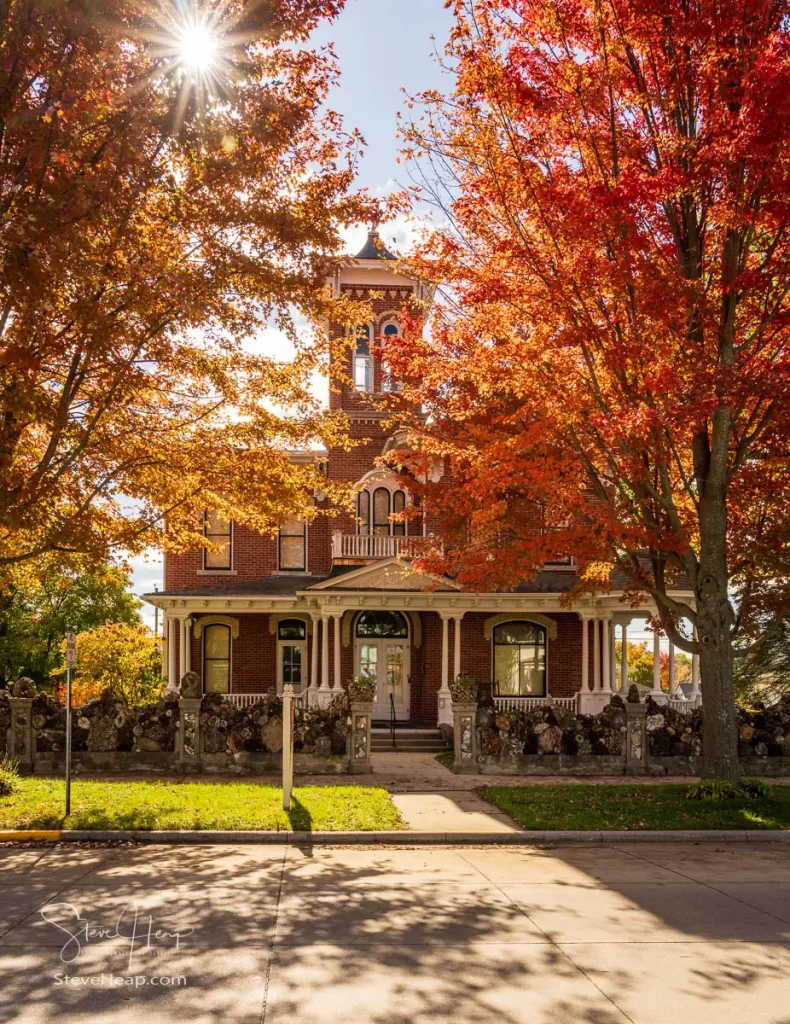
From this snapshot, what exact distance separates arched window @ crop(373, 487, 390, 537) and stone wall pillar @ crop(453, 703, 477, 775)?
30.9 feet

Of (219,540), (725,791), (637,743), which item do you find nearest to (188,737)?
(637,743)

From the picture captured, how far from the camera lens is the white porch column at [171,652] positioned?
2436cm

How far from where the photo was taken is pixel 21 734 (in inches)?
627

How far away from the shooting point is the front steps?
2045cm

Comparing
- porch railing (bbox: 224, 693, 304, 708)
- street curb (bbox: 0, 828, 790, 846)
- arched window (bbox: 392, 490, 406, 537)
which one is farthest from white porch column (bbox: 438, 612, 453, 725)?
street curb (bbox: 0, 828, 790, 846)

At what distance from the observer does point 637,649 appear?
40.5m

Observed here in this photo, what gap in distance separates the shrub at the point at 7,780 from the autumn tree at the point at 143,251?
11.3ft

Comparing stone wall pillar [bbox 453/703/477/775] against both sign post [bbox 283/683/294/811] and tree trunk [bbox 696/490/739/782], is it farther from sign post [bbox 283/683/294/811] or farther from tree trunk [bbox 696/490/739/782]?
sign post [bbox 283/683/294/811]

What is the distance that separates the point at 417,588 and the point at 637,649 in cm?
2113

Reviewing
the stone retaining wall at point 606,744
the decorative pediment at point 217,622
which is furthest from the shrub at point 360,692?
the decorative pediment at point 217,622

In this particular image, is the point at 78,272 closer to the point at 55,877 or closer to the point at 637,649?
the point at 55,877

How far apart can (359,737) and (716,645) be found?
6507 millimetres

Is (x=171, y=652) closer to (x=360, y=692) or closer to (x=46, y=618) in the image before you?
(x=360, y=692)

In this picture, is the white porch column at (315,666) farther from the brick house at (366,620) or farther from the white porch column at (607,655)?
the white porch column at (607,655)
